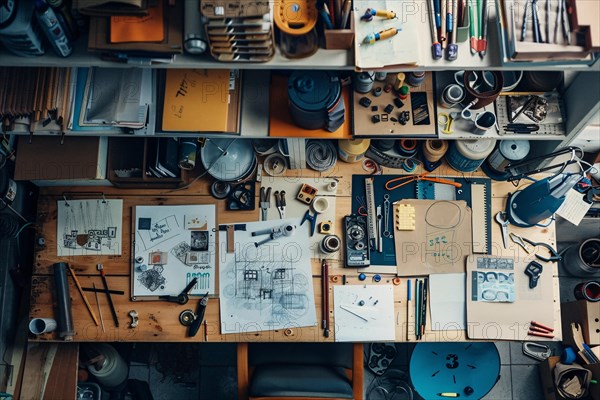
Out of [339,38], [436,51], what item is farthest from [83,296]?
[436,51]

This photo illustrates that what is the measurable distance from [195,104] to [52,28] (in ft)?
1.79

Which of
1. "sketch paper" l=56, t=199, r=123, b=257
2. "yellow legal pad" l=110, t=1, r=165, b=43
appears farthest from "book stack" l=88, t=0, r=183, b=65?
"sketch paper" l=56, t=199, r=123, b=257

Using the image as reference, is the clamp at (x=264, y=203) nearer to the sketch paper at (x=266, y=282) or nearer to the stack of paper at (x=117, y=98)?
the sketch paper at (x=266, y=282)

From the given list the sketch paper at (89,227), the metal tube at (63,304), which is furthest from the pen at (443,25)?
the metal tube at (63,304)

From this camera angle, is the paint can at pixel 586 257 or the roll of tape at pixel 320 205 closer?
the roll of tape at pixel 320 205

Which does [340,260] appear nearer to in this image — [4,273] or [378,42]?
[378,42]

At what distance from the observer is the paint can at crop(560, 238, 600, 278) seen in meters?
2.84

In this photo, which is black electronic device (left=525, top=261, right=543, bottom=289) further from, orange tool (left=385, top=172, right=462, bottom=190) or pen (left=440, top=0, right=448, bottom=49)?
pen (left=440, top=0, right=448, bottom=49)

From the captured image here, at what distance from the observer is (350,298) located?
2.28 metres

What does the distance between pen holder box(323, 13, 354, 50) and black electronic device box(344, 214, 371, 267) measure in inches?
30.8

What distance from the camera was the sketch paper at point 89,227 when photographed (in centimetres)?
235

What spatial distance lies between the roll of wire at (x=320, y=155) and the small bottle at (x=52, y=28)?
3.31 ft

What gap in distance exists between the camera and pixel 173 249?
2.33 metres

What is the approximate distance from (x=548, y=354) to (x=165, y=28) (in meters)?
2.48
